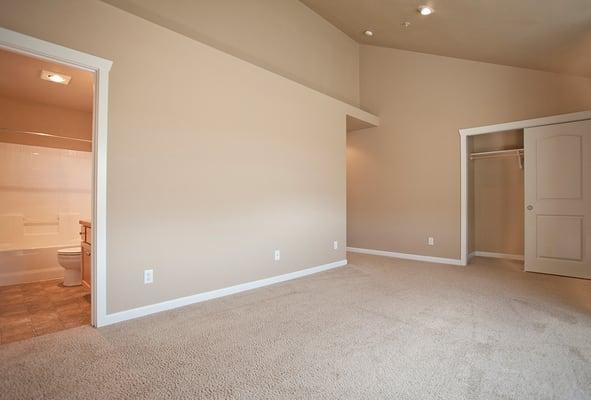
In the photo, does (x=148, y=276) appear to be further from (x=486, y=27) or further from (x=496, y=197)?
(x=496, y=197)

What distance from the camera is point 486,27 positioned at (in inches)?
139

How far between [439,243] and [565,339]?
288 centimetres

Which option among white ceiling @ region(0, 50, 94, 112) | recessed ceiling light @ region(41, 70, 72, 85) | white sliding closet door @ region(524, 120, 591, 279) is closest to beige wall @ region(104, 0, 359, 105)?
white ceiling @ region(0, 50, 94, 112)

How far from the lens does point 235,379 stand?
172cm

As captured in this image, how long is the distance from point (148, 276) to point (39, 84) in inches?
113

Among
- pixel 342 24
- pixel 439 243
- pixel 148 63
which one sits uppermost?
pixel 342 24

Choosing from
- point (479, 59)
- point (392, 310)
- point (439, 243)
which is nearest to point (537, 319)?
point (392, 310)

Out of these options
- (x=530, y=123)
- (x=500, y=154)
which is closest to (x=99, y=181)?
(x=530, y=123)

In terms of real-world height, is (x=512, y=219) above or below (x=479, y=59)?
below

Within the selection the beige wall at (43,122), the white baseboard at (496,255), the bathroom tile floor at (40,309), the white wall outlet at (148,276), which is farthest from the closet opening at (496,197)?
the beige wall at (43,122)

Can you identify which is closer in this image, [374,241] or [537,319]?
[537,319]

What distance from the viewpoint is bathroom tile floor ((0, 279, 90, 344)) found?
2.46 m

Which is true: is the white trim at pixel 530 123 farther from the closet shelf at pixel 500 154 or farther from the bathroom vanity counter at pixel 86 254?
the bathroom vanity counter at pixel 86 254

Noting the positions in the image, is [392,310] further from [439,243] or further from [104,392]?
[439,243]
